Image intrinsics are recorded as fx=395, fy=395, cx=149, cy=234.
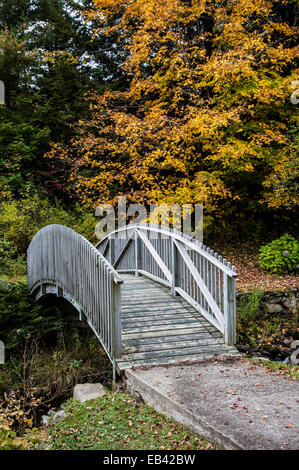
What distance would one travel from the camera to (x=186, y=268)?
23.1 ft

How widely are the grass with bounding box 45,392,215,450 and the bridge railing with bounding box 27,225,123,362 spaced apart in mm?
873

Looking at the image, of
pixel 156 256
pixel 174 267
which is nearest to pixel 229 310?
pixel 174 267

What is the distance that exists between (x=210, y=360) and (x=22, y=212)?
9.28 m

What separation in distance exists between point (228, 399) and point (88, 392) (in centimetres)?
198

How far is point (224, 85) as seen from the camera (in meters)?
10.2

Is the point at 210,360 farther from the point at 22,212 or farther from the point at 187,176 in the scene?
the point at 22,212

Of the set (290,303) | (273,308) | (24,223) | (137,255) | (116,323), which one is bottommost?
(273,308)

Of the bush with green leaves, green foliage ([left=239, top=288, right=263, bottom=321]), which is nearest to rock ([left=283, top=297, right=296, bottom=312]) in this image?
green foliage ([left=239, top=288, right=263, bottom=321])

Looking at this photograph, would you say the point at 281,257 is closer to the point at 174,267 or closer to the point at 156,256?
the point at 156,256

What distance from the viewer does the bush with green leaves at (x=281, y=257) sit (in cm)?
1002

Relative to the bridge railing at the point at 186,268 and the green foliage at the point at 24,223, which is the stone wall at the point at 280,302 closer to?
the bridge railing at the point at 186,268

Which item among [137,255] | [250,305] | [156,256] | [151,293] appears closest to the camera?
[151,293]

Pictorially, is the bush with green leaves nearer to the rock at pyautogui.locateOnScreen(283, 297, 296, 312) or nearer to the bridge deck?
the rock at pyautogui.locateOnScreen(283, 297, 296, 312)

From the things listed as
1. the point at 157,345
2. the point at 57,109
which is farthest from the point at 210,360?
the point at 57,109
